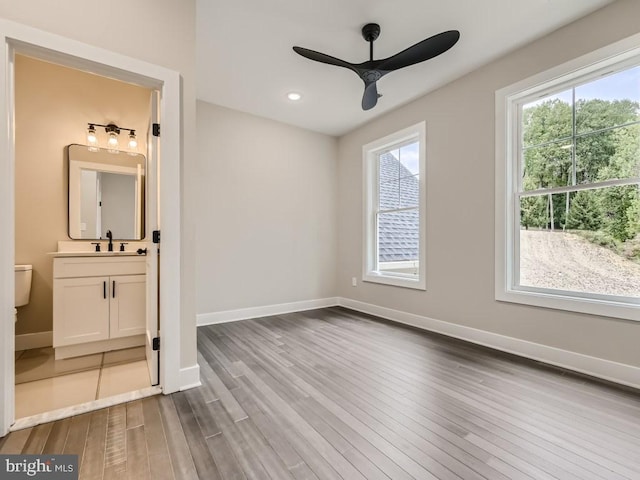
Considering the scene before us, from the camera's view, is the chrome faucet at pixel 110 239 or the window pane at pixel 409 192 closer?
the chrome faucet at pixel 110 239

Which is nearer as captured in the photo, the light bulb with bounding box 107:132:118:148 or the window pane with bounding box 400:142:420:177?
the light bulb with bounding box 107:132:118:148

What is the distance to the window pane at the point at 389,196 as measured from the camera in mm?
4145

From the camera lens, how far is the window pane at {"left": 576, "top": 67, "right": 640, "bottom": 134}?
2223mm

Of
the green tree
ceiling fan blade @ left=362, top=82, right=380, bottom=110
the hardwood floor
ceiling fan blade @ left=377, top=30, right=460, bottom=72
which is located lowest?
the hardwood floor

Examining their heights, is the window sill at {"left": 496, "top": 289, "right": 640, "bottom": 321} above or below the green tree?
below

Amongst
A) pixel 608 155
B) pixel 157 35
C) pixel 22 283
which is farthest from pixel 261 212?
pixel 608 155

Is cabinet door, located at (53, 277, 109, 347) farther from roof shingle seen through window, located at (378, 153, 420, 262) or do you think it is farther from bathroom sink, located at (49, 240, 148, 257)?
roof shingle seen through window, located at (378, 153, 420, 262)

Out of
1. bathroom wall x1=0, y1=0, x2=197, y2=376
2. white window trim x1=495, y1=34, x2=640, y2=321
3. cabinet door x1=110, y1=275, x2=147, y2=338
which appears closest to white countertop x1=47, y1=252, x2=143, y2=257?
cabinet door x1=110, y1=275, x2=147, y2=338

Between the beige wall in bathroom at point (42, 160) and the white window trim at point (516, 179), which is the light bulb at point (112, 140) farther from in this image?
the white window trim at point (516, 179)

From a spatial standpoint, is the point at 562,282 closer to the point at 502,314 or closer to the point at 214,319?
the point at 502,314

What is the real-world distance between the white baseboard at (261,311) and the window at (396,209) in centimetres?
84

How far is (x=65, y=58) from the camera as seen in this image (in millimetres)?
1732

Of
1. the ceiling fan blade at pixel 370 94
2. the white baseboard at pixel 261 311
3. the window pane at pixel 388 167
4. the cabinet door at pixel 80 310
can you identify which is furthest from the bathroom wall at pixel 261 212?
the ceiling fan blade at pixel 370 94

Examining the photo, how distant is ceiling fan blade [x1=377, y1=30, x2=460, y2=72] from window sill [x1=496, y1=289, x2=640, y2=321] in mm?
2155
